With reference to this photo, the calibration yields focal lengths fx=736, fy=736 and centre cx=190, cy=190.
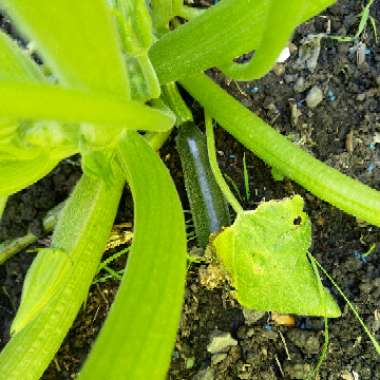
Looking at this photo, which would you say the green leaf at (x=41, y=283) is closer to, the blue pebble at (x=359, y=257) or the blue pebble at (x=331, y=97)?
the blue pebble at (x=359, y=257)

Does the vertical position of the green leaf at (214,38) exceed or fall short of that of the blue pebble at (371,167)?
it exceeds it

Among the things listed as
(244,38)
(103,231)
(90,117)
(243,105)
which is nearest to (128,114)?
(90,117)

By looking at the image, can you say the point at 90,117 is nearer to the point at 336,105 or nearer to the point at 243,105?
the point at 243,105

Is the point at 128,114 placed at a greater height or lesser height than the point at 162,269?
greater

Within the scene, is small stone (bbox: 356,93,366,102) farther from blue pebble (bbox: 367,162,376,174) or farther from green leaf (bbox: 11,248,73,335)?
green leaf (bbox: 11,248,73,335)

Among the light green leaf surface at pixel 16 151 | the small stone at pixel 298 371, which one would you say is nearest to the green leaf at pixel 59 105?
the light green leaf surface at pixel 16 151

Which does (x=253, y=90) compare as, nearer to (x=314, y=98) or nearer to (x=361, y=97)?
(x=314, y=98)
